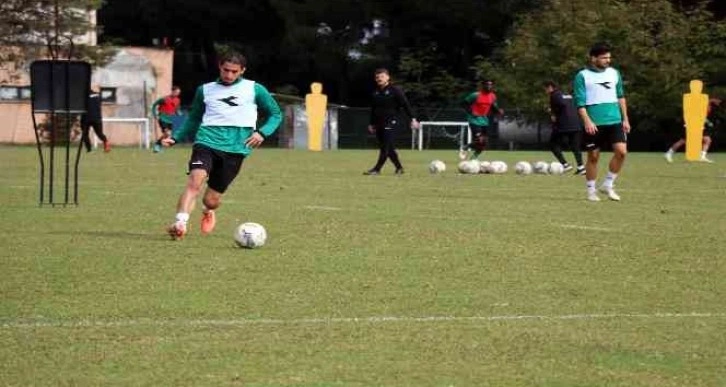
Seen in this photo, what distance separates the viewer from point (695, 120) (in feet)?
130

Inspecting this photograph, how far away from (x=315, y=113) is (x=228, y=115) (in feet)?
119

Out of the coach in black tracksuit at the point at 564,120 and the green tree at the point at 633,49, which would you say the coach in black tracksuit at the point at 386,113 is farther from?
the green tree at the point at 633,49

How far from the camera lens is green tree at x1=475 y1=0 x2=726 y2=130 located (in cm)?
5675

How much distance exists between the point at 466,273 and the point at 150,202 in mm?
8479

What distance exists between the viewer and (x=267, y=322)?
8.49 m

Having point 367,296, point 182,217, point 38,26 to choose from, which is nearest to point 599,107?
point 182,217

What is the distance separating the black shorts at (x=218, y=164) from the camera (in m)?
14.0

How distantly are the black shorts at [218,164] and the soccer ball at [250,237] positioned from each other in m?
1.40

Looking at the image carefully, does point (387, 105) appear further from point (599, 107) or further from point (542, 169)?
point (599, 107)

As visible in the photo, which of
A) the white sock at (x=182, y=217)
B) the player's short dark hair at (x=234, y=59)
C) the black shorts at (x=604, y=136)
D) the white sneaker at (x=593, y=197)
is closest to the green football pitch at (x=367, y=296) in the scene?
the white sock at (x=182, y=217)

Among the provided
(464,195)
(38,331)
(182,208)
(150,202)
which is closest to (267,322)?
(38,331)

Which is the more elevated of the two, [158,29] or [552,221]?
[158,29]

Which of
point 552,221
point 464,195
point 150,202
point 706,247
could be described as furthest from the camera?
point 464,195

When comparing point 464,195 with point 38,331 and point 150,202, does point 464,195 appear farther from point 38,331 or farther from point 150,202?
point 38,331
